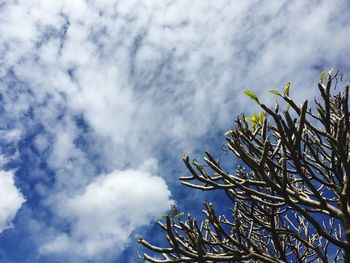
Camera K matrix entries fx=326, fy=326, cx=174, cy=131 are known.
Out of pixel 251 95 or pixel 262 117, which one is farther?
pixel 262 117

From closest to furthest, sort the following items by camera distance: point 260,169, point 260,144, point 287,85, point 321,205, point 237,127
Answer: point 260,169 < point 287,85 < point 321,205 < point 237,127 < point 260,144

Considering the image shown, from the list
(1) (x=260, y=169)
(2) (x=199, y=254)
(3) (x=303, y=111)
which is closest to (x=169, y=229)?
(2) (x=199, y=254)

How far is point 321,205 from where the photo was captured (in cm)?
339

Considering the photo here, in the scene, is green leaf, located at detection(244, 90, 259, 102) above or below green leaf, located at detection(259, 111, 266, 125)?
below

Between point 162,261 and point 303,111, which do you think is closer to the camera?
point 303,111

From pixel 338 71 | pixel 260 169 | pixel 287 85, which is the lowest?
pixel 260 169

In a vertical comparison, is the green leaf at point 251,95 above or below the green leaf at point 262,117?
below

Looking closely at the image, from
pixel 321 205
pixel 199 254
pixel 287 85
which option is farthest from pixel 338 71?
pixel 199 254

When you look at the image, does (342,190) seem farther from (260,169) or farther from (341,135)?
(260,169)

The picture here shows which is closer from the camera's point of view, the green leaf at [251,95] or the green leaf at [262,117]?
the green leaf at [251,95]

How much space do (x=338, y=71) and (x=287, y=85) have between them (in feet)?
3.33

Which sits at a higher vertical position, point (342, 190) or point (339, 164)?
point (339, 164)

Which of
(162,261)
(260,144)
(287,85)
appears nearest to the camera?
(287,85)

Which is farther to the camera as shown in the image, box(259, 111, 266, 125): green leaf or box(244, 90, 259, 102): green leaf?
box(259, 111, 266, 125): green leaf
